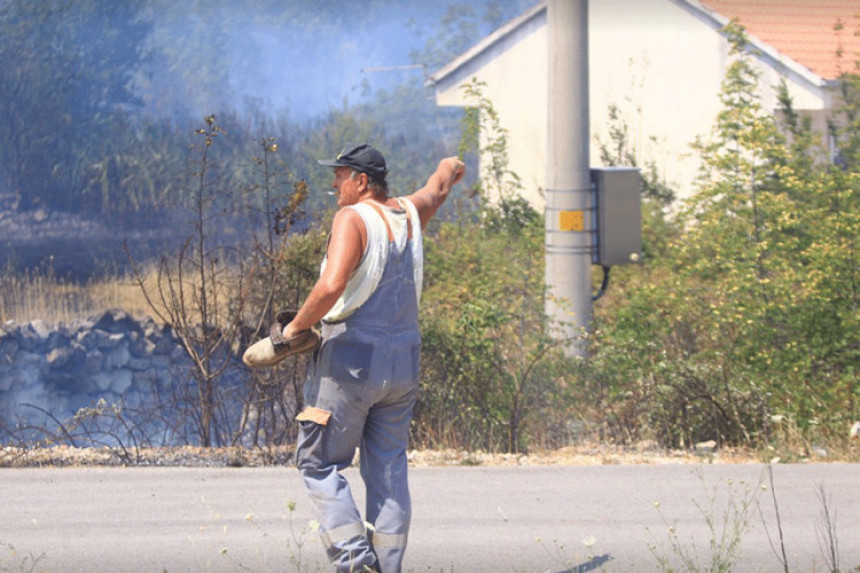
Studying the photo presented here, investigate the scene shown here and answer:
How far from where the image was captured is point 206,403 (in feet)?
29.9

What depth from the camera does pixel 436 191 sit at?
20.1ft

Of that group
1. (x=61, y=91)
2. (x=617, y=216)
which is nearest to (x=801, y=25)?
(x=61, y=91)

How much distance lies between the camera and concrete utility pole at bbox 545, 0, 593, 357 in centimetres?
1045

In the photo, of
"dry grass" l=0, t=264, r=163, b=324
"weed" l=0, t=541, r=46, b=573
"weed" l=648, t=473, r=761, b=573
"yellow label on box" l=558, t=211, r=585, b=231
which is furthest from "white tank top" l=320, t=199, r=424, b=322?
"dry grass" l=0, t=264, r=163, b=324

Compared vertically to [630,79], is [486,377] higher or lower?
lower

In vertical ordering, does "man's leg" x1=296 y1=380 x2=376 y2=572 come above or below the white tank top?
below

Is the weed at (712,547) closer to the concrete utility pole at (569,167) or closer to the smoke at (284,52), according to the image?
the concrete utility pole at (569,167)

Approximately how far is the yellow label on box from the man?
510 centimetres

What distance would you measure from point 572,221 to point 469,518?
4152 mm

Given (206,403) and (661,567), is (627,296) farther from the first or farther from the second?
(661,567)

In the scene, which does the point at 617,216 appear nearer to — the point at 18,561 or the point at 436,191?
the point at 436,191

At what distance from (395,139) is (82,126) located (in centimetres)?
594

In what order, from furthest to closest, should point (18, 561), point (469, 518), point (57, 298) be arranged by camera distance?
point (57, 298), point (469, 518), point (18, 561)

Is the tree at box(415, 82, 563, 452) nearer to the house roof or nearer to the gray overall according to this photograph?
the gray overall
